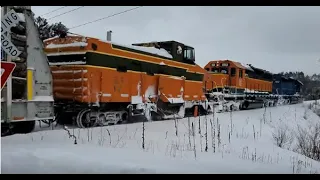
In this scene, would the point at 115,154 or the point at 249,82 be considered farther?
the point at 249,82

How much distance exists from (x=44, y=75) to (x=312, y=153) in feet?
27.5

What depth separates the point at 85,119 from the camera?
1123 centimetres

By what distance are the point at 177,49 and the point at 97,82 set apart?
604cm

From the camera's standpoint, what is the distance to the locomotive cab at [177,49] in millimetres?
16016

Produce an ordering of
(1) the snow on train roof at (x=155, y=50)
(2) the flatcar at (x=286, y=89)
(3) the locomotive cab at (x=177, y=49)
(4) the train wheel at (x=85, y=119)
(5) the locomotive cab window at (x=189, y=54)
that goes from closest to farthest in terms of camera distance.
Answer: (4) the train wheel at (x=85, y=119) < (1) the snow on train roof at (x=155, y=50) < (3) the locomotive cab at (x=177, y=49) < (5) the locomotive cab window at (x=189, y=54) < (2) the flatcar at (x=286, y=89)

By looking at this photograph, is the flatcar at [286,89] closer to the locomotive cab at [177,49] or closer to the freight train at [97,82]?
the freight train at [97,82]

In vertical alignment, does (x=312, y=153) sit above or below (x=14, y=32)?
below

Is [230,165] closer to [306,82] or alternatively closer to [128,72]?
[128,72]

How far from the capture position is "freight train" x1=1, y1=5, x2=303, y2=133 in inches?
310

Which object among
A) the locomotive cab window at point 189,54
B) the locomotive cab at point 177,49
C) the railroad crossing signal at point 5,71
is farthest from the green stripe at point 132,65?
the railroad crossing signal at point 5,71

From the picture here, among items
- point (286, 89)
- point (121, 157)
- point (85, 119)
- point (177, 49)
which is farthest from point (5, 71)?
point (286, 89)

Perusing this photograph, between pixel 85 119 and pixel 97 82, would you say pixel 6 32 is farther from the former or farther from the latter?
pixel 85 119

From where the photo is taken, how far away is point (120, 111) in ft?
40.8
